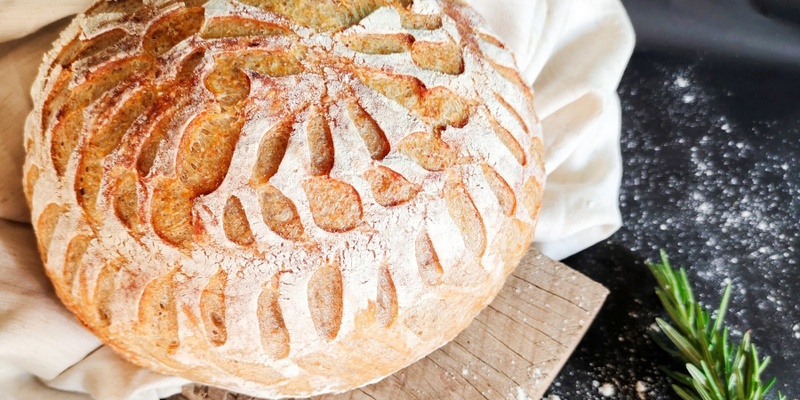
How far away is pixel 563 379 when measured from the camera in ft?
4.19

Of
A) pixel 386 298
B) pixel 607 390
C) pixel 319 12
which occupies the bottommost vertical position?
pixel 607 390

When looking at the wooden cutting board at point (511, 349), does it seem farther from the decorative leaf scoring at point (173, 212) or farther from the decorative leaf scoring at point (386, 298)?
the decorative leaf scoring at point (173, 212)

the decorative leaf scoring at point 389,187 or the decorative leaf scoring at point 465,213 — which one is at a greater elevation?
the decorative leaf scoring at point 389,187

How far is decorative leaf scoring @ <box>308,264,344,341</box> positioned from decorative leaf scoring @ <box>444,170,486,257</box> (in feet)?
0.56

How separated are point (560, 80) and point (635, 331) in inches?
21.1

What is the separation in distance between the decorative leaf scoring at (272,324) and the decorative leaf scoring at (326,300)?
0.04 m

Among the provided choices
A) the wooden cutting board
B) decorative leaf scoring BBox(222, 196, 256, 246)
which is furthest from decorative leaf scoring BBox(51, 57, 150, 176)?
the wooden cutting board

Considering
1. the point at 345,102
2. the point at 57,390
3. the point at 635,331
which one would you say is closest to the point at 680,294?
the point at 635,331

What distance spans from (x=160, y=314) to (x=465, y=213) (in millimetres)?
421

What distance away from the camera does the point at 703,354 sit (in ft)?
3.78

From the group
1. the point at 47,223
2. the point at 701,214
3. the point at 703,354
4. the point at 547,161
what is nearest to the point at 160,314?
the point at 47,223

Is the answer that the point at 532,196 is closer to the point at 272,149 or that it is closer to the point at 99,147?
the point at 272,149

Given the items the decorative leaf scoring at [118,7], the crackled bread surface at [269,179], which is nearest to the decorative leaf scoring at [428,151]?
the crackled bread surface at [269,179]

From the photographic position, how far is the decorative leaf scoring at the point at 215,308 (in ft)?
2.68
